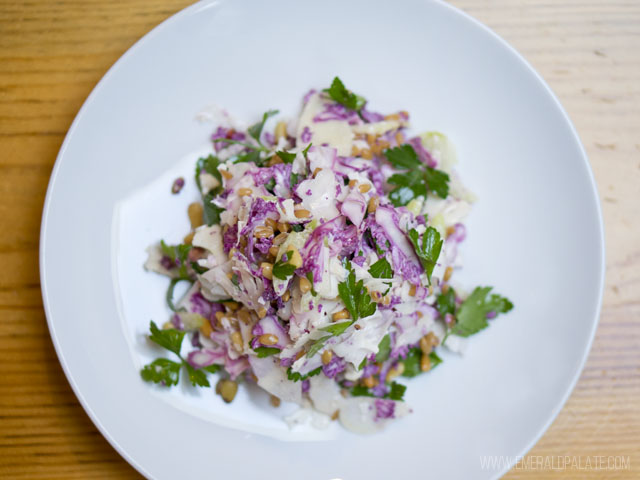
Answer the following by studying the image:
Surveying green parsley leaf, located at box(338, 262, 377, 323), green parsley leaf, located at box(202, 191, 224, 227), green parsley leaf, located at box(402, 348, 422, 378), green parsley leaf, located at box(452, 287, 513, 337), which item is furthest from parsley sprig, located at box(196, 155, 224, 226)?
green parsley leaf, located at box(452, 287, 513, 337)

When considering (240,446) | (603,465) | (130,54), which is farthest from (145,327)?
(603,465)

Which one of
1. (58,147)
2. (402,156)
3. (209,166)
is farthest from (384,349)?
A: (58,147)

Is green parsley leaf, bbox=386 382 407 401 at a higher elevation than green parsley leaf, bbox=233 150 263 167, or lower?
lower

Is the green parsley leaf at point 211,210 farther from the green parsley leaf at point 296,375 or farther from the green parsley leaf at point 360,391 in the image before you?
the green parsley leaf at point 360,391

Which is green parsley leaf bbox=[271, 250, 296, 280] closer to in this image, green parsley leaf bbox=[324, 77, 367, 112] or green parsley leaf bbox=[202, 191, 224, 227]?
green parsley leaf bbox=[202, 191, 224, 227]

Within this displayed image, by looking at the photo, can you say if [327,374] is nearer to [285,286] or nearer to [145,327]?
[285,286]

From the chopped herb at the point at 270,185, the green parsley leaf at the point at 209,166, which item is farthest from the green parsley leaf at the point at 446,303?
the green parsley leaf at the point at 209,166

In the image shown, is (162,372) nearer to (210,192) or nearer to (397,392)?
(210,192)

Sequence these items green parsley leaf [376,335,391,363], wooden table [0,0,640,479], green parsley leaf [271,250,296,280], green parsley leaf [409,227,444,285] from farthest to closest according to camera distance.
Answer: wooden table [0,0,640,479], green parsley leaf [376,335,391,363], green parsley leaf [409,227,444,285], green parsley leaf [271,250,296,280]
